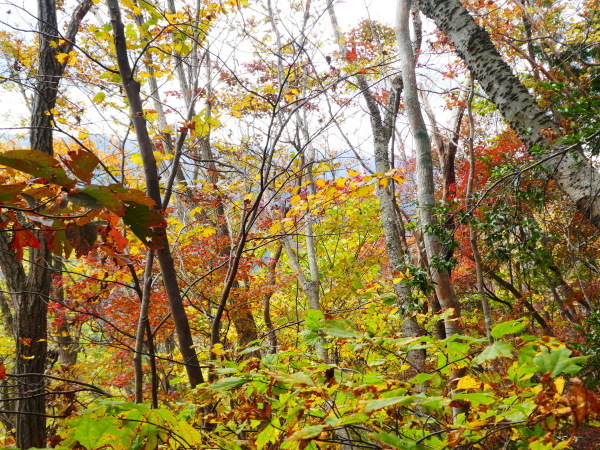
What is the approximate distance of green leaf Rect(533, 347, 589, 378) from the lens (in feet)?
2.97

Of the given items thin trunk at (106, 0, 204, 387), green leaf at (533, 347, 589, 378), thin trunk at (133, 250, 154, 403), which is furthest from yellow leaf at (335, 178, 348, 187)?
green leaf at (533, 347, 589, 378)

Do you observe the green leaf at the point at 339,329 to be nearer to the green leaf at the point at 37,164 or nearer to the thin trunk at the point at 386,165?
the green leaf at the point at 37,164

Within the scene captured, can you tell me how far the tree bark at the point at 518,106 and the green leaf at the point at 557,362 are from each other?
2.14 m

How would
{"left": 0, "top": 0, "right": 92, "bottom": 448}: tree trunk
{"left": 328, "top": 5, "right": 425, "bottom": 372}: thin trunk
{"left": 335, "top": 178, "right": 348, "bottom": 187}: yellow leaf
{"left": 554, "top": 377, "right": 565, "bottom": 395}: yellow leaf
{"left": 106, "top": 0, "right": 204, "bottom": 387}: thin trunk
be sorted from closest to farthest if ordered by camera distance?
{"left": 554, "top": 377, "right": 565, "bottom": 395}: yellow leaf → {"left": 106, "top": 0, "right": 204, "bottom": 387}: thin trunk → {"left": 335, "top": 178, "right": 348, "bottom": 187}: yellow leaf → {"left": 0, "top": 0, "right": 92, "bottom": 448}: tree trunk → {"left": 328, "top": 5, "right": 425, "bottom": 372}: thin trunk

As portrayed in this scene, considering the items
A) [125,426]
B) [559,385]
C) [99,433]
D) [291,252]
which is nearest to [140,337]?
[125,426]

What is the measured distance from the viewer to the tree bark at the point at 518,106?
2.94m

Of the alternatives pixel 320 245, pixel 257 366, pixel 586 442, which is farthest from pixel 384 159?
pixel 257 366

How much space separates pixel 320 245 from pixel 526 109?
5.36 m

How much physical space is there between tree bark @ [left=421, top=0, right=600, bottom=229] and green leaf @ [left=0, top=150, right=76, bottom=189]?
2879 mm

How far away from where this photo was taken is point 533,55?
830 centimetres

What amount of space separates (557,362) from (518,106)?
10.2 ft

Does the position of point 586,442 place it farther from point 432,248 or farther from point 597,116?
point 597,116

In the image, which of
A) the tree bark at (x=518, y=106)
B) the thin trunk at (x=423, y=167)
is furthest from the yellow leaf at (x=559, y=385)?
the tree bark at (x=518, y=106)

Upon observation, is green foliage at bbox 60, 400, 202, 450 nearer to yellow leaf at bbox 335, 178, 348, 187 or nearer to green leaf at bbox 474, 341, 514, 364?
green leaf at bbox 474, 341, 514, 364
